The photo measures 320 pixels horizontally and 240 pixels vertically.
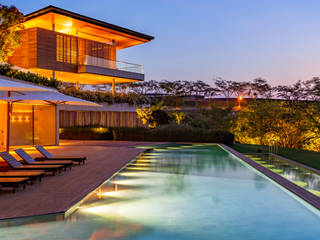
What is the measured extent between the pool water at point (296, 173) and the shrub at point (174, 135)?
23.9 ft

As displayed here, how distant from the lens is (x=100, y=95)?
92.0ft

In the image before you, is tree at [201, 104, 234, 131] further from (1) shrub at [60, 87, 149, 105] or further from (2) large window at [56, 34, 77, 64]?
(2) large window at [56, 34, 77, 64]

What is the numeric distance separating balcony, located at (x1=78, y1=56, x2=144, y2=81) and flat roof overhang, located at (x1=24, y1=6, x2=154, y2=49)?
2.56 m

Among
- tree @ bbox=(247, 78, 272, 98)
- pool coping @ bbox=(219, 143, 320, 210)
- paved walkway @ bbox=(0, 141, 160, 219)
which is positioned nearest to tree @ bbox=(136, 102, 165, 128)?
paved walkway @ bbox=(0, 141, 160, 219)

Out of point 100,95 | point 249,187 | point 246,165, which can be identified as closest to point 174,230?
point 249,187

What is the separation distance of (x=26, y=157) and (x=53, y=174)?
4.83 feet

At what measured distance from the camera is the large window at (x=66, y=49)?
2731 cm

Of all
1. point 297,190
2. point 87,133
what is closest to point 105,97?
point 87,133

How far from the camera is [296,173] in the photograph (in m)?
11.4

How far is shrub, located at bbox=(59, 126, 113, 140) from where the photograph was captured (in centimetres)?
2497

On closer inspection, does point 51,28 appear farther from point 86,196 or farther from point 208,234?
point 208,234

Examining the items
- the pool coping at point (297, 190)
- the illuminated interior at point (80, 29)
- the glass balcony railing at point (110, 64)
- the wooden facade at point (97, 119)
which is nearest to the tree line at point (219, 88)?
the illuminated interior at point (80, 29)

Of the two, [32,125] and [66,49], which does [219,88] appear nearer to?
[66,49]

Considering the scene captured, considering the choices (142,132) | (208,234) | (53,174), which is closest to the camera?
(208,234)
